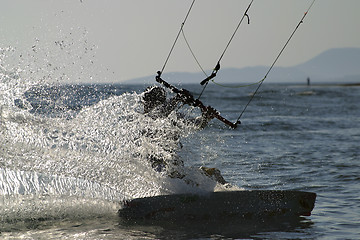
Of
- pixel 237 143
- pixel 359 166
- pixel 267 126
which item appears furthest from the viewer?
pixel 267 126

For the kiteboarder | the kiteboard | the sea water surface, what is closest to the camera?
the sea water surface

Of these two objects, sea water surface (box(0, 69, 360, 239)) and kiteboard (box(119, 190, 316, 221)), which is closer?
sea water surface (box(0, 69, 360, 239))

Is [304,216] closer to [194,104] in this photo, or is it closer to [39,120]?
[194,104]

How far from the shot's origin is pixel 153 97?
8.66 metres

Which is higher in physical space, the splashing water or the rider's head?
the rider's head

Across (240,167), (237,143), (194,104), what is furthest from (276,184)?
(237,143)

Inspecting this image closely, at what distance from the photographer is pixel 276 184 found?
36.5 ft

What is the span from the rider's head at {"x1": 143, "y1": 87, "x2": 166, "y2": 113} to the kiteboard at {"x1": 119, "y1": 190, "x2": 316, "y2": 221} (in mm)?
1465

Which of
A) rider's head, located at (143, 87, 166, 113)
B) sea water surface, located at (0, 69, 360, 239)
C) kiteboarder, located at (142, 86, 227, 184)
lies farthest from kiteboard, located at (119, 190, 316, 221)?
rider's head, located at (143, 87, 166, 113)

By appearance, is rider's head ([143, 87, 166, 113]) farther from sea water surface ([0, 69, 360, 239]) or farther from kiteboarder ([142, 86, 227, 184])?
sea water surface ([0, 69, 360, 239])

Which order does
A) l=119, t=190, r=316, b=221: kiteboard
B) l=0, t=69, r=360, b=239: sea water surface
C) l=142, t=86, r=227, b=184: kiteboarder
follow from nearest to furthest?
l=0, t=69, r=360, b=239: sea water surface
l=119, t=190, r=316, b=221: kiteboard
l=142, t=86, r=227, b=184: kiteboarder

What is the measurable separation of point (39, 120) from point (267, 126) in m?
15.5

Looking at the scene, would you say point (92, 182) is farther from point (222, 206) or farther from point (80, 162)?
point (222, 206)

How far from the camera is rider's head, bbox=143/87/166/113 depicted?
8625mm
